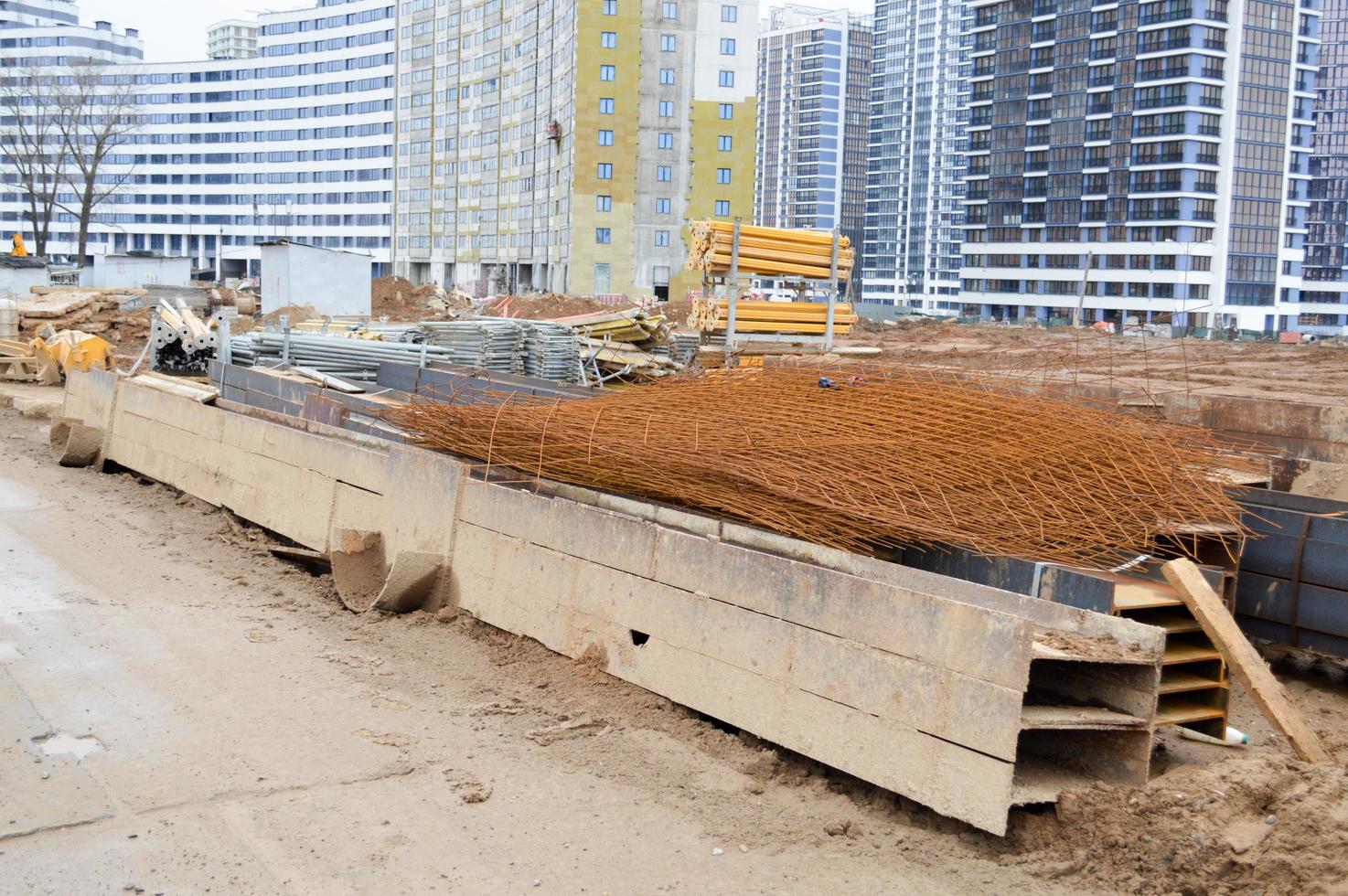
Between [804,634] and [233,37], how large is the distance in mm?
201723

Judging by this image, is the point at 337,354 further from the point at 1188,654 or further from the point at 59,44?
the point at 59,44

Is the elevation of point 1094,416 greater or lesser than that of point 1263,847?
greater

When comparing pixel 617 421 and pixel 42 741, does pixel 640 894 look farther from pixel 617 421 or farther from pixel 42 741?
pixel 617 421

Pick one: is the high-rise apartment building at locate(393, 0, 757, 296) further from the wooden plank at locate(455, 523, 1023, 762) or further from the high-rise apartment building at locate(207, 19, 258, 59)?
the high-rise apartment building at locate(207, 19, 258, 59)

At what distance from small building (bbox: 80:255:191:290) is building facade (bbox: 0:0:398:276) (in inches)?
2114

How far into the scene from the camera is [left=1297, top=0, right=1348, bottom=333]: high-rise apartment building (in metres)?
103

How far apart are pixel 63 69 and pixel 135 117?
38065mm

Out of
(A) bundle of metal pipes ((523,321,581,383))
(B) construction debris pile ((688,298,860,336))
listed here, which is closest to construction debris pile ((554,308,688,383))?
(A) bundle of metal pipes ((523,321,581,383))

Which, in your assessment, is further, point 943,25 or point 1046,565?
point 943,25

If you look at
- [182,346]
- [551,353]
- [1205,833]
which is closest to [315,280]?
[182,346]

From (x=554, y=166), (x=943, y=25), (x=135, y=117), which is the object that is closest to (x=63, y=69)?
(x=135, y=117)

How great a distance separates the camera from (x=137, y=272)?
5034 cm

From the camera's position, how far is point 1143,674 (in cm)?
590

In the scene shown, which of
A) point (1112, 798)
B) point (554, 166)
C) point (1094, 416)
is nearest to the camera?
point (1112, 798)
